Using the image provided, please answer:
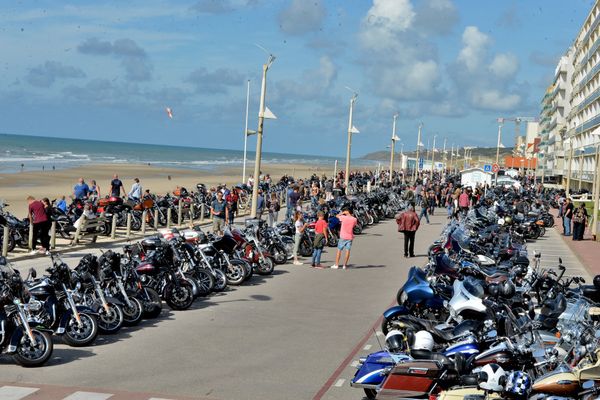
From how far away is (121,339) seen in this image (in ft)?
39.1

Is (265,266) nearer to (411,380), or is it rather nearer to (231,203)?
(231,203)

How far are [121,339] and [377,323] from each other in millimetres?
4256

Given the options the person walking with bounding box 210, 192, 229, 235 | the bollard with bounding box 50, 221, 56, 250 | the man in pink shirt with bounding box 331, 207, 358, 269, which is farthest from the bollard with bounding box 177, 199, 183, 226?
the man in pink shirt with bounding box 331, 207, 358, 269

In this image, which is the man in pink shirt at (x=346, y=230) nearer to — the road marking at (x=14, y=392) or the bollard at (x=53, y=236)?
the bollard at (x=53, y=236)

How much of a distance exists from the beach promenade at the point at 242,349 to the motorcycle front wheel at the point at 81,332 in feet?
0.49

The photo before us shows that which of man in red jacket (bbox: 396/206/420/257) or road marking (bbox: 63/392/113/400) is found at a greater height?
man in red jacket (bbox: 396/206/420/257)

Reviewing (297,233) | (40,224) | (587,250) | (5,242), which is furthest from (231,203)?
(587,250)

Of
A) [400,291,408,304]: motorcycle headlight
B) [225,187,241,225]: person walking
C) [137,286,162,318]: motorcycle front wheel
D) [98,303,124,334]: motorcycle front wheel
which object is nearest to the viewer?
[98,303,124,334]: motorcycle front wheel

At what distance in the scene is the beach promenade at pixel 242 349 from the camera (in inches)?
373

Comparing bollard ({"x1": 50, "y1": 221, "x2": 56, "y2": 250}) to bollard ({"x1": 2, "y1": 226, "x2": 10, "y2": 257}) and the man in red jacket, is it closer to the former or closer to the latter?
bollard ({"x1": 2, "y1": 226, "x2": 10, "y2": 257})

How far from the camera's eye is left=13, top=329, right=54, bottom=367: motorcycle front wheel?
33.3 feet

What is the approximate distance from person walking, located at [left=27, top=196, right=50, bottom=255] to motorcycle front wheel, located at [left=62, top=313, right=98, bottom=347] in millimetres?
8496

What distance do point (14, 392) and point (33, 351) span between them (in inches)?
47.0

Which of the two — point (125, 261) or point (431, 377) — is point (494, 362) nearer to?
point (431, 377)
